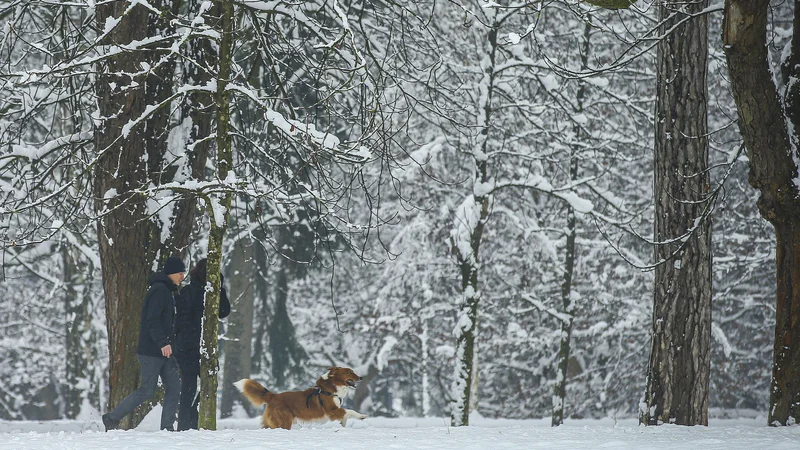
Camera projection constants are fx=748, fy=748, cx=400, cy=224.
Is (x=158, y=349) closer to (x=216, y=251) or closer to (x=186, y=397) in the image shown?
(x=186, y=397)

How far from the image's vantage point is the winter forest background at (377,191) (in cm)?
702

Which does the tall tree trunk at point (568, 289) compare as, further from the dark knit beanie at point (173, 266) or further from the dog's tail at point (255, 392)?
the dark knit beanie at point (173, 266)

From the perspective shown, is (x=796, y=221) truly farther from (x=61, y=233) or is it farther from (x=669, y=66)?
(x=61, y=233)

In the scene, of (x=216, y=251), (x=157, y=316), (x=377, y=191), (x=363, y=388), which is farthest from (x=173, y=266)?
(x=363, y=388)

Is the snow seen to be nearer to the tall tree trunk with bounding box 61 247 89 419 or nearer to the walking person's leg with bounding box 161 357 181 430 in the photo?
the walking person's leg with bounding box 161 357 181 430

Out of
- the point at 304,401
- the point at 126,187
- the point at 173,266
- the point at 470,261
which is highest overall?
the point at 126,187

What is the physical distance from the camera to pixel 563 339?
1320cm

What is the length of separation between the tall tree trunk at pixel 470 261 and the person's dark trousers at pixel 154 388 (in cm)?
410

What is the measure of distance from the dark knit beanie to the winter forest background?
64 centimetres

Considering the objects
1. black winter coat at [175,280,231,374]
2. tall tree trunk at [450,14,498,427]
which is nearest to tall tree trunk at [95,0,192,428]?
black winter coat at [175,280,231,374]

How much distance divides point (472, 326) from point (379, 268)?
10.6 metres

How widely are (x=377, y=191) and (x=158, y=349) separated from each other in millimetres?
6577

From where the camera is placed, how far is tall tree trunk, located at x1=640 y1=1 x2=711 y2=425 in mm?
6414

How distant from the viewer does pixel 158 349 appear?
23.2 ft
